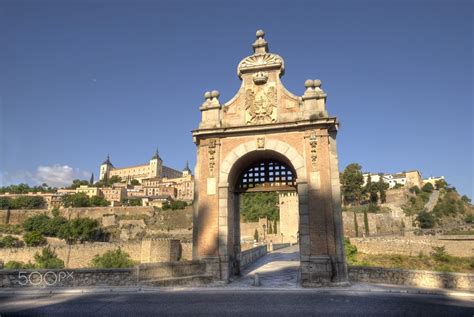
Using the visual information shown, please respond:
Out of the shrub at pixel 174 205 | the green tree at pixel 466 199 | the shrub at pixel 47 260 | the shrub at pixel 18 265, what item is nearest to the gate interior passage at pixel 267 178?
the shrub at pixel 47 260

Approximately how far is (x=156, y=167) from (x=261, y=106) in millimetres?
150545

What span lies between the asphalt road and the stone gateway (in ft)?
7.46

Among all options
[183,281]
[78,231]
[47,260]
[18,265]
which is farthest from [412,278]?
[78,231]

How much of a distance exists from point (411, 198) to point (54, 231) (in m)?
89.3

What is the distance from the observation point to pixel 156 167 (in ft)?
526

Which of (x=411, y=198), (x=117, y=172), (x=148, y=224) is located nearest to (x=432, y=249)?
(x=411, y=198)

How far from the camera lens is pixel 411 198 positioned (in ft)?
297

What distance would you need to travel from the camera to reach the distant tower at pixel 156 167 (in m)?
159

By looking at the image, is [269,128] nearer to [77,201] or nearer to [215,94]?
[215,94]

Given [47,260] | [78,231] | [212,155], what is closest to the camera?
[212,155]

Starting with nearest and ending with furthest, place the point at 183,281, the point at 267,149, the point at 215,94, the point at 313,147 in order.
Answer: the point at 183,281 → the point at 313,147 → the point at 267,149 → the point at 215,94

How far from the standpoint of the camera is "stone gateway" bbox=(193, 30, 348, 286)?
13.2 metres

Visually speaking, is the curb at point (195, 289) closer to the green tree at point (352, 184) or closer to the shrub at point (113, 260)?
the shrub at point (113, 260)

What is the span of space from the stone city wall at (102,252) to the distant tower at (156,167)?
359ft
